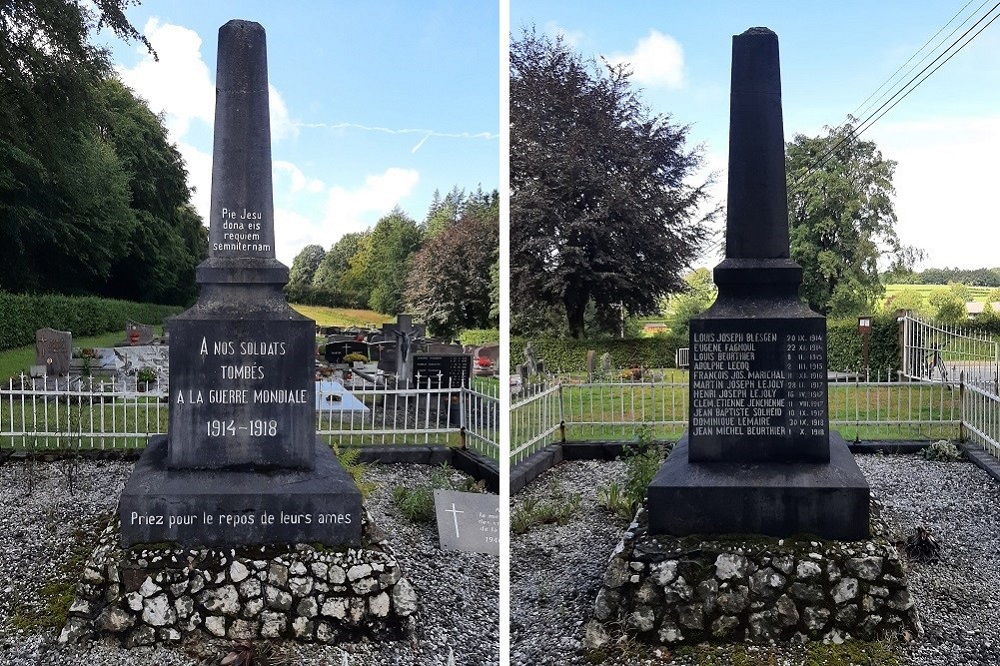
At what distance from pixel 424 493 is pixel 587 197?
1186 cm

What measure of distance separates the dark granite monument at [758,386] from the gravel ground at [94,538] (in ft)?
4.34

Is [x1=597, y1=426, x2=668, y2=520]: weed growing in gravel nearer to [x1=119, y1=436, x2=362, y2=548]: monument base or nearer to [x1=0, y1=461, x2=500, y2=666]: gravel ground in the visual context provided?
[x1=0, y1=461, x2=500, y2=666]: gravel ground

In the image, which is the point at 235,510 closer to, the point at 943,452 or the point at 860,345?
the point at 943,452

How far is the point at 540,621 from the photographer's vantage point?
3971mm

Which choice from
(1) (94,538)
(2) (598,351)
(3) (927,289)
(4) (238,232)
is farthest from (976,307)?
(1) (94,538)

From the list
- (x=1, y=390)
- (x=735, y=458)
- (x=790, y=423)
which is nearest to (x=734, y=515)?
(x=735, y=458)

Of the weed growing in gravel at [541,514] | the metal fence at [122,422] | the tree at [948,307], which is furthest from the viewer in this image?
the tree at [948,307]

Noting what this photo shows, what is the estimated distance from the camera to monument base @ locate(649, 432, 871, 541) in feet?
11.9

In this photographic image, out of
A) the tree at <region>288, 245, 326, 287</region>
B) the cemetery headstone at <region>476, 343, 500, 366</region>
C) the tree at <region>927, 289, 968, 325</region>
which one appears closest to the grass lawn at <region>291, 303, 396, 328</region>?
the tree at <region>288, 245, 326, 287</region>

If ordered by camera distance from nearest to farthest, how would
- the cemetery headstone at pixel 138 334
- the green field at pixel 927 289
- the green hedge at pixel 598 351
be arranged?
the cemetery headstone at pixel 138 334
the green field at pixel 927 289
the green hedge at pixel 598 351

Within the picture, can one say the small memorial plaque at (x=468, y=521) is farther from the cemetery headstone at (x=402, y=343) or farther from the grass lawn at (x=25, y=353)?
the grass lawn at (x=25, y=353)

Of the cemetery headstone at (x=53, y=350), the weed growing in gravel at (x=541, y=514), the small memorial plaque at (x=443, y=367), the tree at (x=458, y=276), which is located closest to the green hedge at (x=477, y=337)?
the tree at (x=458, y=276)

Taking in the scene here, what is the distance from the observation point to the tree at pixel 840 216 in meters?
12.5

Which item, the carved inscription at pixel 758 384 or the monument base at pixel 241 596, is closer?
the monument base at pixel 241 596
